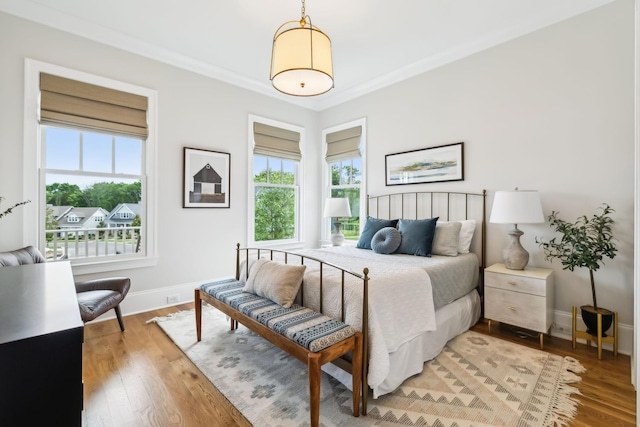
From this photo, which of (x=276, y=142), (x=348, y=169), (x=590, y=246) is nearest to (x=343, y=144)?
(x=348, y=169)

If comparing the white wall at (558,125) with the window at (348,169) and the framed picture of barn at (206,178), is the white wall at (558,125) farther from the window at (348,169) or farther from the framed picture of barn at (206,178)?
the framed picture of barn at (206,178)

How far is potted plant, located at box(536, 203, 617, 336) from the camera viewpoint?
2.32 metres

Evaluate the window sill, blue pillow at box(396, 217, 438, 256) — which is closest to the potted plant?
blue pillow at box(396, 217, 438, 256)

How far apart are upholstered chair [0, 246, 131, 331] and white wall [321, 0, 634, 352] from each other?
3592 millimetres

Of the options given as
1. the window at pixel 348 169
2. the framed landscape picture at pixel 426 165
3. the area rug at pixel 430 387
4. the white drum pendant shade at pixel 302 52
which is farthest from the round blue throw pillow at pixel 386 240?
the white drum pendant shade at pixel 302 52

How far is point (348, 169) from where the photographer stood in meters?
4.77

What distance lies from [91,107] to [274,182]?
239cm

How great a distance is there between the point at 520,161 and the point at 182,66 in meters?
3.96

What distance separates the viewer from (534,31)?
287cm

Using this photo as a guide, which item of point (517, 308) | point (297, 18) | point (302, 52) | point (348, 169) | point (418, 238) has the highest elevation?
point (297, 18)

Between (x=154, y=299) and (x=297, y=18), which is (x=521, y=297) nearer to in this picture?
(x=297, y=18)

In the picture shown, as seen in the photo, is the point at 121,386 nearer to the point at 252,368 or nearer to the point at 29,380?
the point at 252,368

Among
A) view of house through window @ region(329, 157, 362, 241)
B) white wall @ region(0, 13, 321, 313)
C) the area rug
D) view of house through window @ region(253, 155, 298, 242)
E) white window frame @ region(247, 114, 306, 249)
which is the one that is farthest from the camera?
view of house through window @ region(329, 157, 362, 241)

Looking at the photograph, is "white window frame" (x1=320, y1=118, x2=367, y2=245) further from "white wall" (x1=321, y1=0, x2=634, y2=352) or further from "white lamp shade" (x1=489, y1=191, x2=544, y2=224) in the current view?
"white lamp shade" (x1=489, y1=191, x2=544, y2=224)
